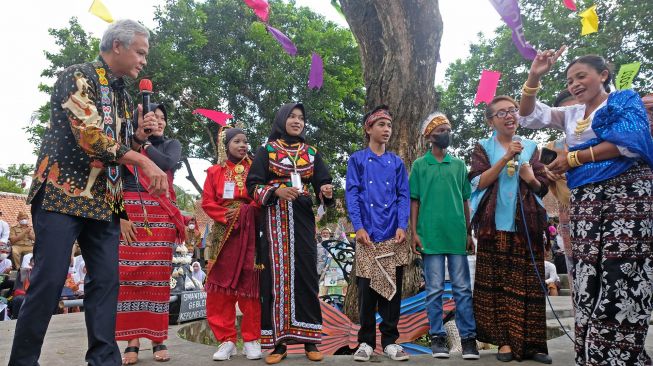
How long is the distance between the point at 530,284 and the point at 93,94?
116 inches

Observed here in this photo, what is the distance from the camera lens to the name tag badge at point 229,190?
13.7 ft

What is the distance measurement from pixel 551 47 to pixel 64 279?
15522mm

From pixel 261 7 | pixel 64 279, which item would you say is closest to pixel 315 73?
pixel 261 7

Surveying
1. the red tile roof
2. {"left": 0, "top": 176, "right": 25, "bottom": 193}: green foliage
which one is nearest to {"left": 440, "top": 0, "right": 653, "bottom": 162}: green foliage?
the red tile roof

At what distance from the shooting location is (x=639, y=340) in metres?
2.60

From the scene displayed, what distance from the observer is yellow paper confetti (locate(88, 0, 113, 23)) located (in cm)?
426

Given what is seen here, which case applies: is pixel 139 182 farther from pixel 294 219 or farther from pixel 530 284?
pixel 530 284

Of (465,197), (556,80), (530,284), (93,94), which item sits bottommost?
(530,284)

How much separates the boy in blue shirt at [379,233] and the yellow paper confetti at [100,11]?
2330mm

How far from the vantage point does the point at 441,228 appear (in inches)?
150

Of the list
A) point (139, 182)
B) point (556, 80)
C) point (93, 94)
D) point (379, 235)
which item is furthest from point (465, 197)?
point (556, 80)

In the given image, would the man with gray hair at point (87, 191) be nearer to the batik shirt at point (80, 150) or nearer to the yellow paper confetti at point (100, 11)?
the batik shirt at point (80, 150)

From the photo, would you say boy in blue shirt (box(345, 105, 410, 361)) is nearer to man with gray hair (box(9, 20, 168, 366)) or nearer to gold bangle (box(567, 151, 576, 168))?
gold bangle (box(567, 151, 576, 168))

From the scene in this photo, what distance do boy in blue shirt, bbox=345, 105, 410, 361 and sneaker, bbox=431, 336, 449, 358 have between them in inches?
9.2
